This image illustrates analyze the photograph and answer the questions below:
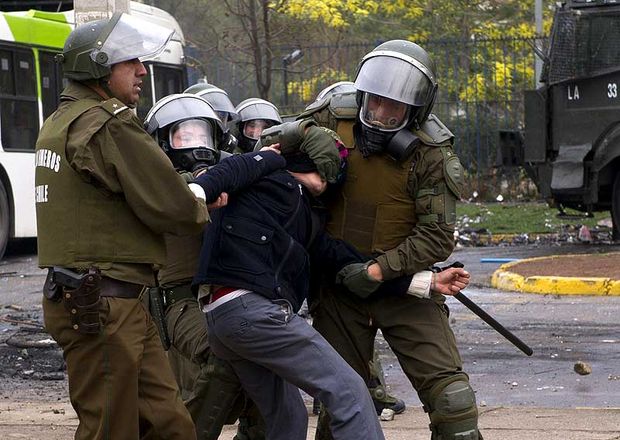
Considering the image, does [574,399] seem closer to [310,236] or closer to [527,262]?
[310,236]

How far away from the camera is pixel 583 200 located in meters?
14.2

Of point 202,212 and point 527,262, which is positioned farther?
point 527,262

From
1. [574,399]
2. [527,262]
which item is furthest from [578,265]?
[574,399]

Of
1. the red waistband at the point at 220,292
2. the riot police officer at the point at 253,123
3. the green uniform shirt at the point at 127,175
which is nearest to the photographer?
the green uniform shirt at the point at 127,175

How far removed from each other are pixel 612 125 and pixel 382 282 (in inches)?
383

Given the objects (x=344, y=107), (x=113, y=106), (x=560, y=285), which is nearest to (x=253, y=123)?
(x=344, y=107)

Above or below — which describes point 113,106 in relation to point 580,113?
above

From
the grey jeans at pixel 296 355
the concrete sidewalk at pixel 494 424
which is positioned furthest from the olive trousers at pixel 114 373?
the concrete sidewalk at pixel 494 424

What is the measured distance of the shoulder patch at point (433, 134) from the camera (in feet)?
17.1

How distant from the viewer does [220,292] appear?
477cm

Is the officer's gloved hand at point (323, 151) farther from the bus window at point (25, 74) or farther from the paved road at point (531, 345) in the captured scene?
the bus window at point (25, 74)

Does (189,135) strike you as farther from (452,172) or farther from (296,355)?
(296,355)

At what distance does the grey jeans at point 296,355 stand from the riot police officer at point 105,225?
0.31 m

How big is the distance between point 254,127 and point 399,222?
2759 millimetres
